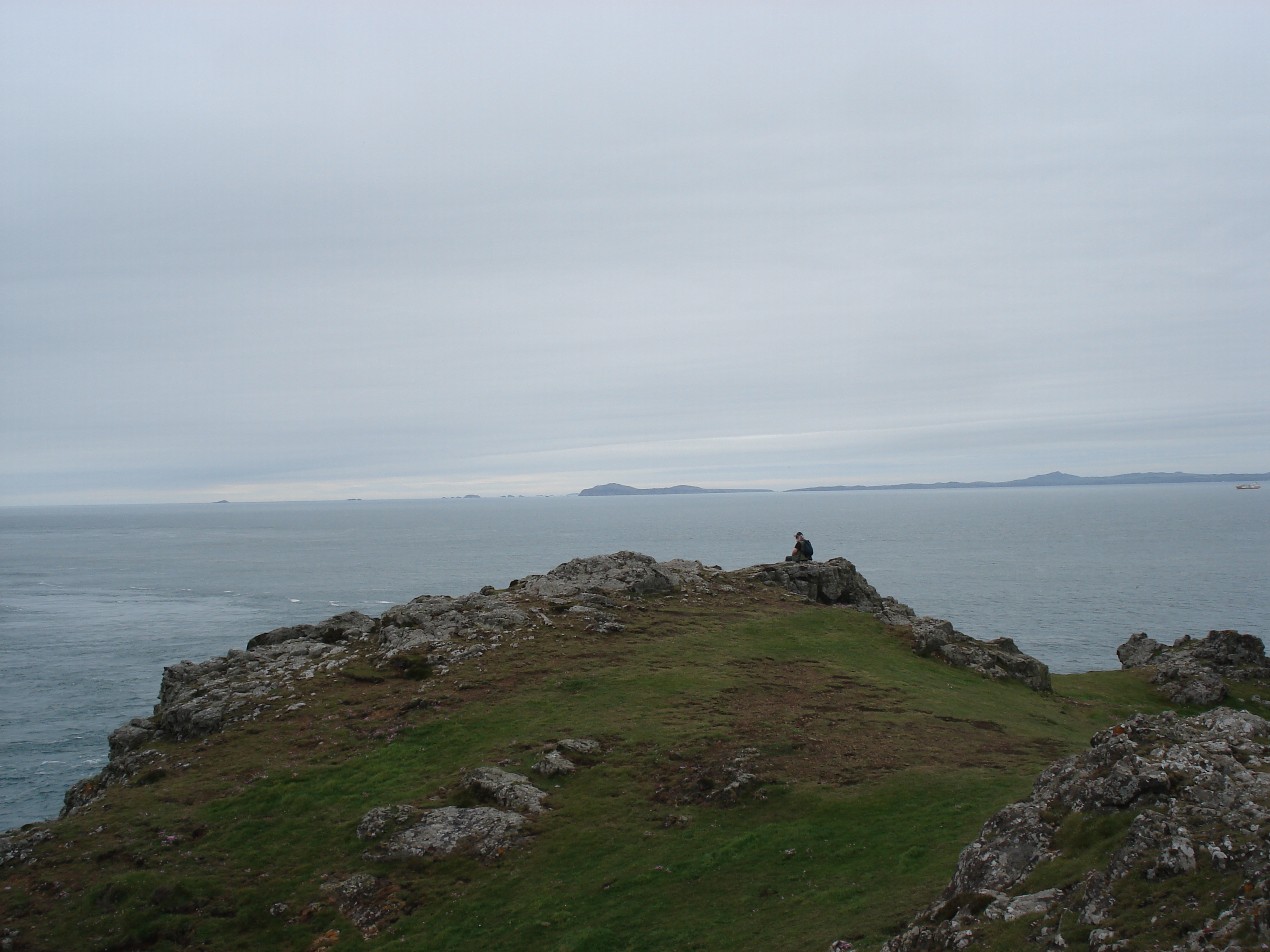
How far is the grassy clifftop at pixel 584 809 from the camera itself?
58.4 feet

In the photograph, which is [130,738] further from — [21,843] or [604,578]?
[604,578]

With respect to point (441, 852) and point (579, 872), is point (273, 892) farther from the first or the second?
point (579, 872)

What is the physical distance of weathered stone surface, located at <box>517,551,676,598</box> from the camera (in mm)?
44844

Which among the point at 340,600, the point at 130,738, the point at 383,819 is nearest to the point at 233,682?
the point at 130,738

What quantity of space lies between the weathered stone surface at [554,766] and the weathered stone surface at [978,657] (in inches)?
837

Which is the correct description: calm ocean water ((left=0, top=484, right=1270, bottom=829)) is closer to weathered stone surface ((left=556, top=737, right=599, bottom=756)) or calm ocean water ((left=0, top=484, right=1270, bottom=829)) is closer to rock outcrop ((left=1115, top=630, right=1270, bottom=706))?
rock outcrop ((left=1115, top=630, right=1270, bottom=706))

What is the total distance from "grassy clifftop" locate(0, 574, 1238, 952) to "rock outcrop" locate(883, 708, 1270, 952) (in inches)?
100

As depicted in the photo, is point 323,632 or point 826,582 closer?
point 323,632

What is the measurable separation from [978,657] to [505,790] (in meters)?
25.5

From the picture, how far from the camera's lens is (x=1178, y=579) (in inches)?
5032

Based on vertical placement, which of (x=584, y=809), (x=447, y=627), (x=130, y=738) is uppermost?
(x=447, y=627)

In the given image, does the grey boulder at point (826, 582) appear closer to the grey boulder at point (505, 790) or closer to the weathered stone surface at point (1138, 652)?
the weathered stone surface at point (1138, 652)

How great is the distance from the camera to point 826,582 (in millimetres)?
48938

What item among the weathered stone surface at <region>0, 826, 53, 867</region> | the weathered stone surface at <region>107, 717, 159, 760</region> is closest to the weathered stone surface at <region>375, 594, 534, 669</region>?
the weathered stone surface at <region>107, 717, 159, 760</region>
